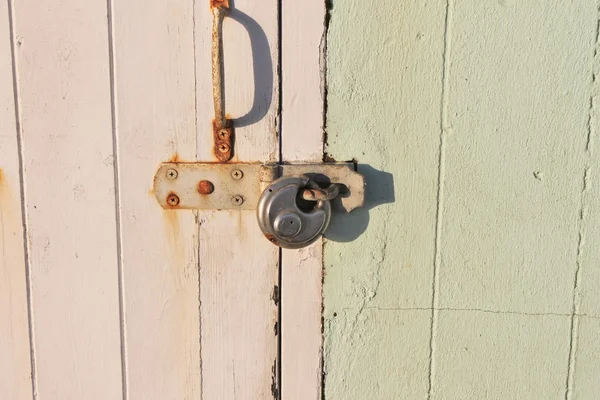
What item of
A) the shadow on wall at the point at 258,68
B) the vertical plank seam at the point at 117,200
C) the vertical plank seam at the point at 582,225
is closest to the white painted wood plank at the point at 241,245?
the shadow on wall at the point at 258,68

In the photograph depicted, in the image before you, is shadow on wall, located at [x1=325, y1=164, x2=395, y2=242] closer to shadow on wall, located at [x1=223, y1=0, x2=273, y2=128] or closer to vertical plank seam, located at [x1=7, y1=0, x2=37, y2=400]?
shadow on wall, located at [x1=223, y1=0, x2=273, y2=128]

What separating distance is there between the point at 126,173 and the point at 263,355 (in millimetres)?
334

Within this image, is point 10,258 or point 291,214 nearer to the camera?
point 291,214

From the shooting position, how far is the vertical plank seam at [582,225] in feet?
2.37

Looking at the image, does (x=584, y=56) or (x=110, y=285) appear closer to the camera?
(x=584, y=56)

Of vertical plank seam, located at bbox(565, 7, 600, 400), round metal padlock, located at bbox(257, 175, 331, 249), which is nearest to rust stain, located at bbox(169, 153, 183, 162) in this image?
round metal padlock, located at bbox(257, 175, 331, 249)

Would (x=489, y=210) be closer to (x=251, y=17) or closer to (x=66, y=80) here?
(x=251, y=17)

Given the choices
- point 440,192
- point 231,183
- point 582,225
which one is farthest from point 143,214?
point 582,225

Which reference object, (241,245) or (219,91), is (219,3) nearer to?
(219,91)

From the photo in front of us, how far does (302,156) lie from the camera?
77cm

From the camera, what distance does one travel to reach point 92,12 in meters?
0.77

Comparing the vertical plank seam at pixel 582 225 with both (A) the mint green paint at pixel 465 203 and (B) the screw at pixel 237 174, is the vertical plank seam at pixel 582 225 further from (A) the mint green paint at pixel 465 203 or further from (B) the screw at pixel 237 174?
(B) the screw at pixel 237 174

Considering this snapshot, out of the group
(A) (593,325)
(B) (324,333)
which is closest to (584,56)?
(A) (593,325)

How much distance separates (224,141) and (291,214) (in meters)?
0.15
